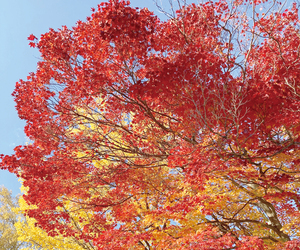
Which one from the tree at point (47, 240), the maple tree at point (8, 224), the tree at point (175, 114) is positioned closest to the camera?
the tree at point (175, 114)

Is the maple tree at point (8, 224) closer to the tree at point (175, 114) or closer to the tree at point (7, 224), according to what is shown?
the tree at point (7, 224)

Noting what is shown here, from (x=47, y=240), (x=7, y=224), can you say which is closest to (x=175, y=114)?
(x=47, y=240)

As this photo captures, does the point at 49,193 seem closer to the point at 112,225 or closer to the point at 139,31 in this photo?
the point at 112,225

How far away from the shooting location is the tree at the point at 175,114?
4.68 metres

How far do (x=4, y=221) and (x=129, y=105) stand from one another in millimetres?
16535

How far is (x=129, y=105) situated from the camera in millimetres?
5820

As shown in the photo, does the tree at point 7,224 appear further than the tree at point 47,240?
Yes

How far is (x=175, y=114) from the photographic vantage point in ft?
18.6

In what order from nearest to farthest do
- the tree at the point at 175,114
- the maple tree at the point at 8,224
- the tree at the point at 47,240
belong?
the tree at the point at 175,114 → the tree at the point at 47,240 → the maple tree at the point at 8,224

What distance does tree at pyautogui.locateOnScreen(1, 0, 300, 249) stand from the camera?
4676 millimetres

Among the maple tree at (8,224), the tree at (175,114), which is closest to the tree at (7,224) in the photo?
the maple tree at (8,224)

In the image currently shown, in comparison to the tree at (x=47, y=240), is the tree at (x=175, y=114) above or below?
above

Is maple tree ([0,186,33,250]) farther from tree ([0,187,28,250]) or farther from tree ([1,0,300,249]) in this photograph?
tree ([1,0,300,249])

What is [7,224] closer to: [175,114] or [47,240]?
[47,240]
